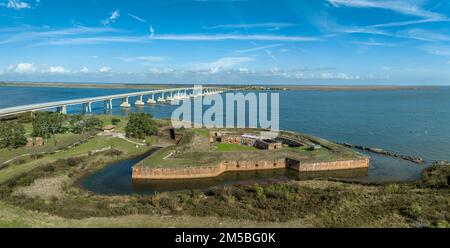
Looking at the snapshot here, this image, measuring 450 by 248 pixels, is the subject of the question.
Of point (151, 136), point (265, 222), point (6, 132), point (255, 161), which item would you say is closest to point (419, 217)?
point (265, 222)

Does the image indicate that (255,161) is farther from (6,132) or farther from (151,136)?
(6,132)

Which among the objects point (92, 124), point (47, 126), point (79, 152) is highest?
point (47, 126)

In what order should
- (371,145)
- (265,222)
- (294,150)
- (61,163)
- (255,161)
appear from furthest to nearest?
(371,145) < (294,150) < (255,161) < (61,163) < (265,222)

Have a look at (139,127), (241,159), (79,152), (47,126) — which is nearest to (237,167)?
(241,159)

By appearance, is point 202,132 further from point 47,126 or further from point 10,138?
point 10,138

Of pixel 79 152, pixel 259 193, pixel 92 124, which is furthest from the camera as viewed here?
pixel 92 124

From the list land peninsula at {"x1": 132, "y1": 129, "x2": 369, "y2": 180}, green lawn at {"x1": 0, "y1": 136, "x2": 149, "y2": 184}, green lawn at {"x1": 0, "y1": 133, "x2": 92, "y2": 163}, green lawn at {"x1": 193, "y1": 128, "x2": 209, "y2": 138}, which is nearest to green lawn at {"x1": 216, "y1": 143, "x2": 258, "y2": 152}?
land peninsula at {"x1": 132, "y1": 129, "x2": 369, "y2": 180}

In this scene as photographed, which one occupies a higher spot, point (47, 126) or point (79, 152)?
point (47, 126)
